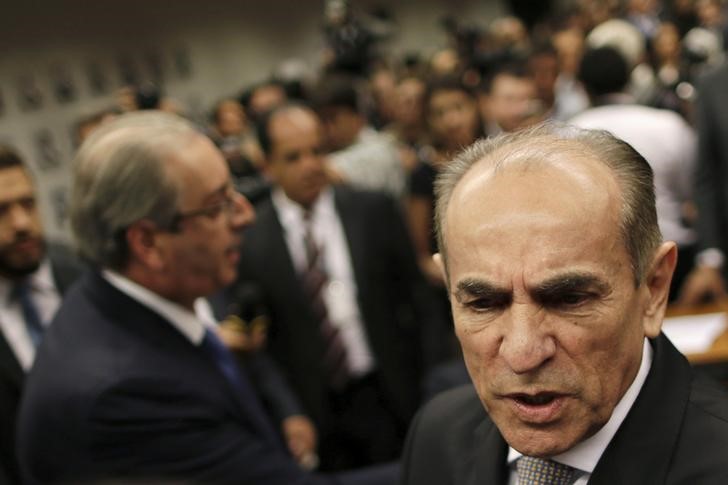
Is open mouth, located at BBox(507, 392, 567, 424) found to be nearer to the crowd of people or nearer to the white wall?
the crowd of people

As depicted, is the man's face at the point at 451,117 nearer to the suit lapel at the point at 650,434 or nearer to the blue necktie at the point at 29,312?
the blue necktie at the point at 29,312

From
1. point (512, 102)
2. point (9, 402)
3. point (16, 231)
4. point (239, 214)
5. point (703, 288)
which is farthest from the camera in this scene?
point (512, 102)

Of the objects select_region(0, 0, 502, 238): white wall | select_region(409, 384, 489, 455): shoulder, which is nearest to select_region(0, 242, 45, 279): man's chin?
select_region(409, 384, 489, 455): shoulder

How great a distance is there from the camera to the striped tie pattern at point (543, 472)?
1.25 m

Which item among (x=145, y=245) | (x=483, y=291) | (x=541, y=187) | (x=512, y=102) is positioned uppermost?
(x=541, y=187)

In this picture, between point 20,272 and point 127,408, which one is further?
A: point 20,272

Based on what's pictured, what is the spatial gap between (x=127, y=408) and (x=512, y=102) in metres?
3.24

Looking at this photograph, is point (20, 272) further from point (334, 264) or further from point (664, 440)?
point (664, 440)

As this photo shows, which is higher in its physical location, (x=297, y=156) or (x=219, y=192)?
(x=219, y=192)

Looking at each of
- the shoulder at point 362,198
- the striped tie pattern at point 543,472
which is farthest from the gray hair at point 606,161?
the shoulder at point 362,198

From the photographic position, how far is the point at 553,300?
118cm

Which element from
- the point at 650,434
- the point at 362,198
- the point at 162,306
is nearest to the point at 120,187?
the point at 162,306

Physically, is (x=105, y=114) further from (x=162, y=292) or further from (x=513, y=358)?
(x=513, y=358)

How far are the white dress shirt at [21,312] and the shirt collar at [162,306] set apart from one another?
23.9 inches
